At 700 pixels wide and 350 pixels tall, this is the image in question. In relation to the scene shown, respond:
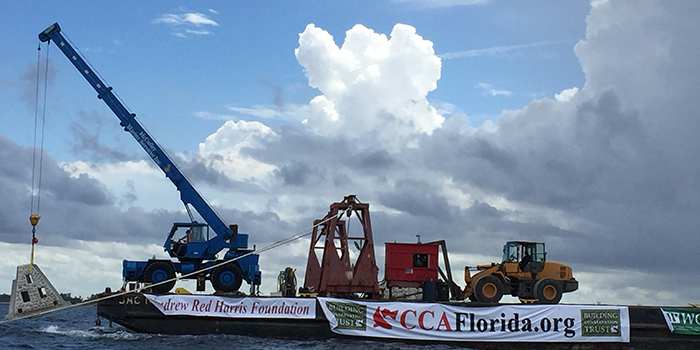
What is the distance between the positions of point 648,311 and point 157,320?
20.1 metres

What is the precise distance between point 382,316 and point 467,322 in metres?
3.42

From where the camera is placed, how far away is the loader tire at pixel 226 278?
1296 inches

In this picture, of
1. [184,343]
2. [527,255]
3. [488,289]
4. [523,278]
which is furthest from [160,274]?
[527,255]

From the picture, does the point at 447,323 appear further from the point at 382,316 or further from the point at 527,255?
the point at 527,255

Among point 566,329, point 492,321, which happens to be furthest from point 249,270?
point 566,329

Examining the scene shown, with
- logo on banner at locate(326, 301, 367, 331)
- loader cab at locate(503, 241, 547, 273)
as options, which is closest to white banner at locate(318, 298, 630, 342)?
logo on banner at locate(326, 301, 367, 331)

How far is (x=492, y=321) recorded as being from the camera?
29.0 metres

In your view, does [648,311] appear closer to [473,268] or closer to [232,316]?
[473,268]

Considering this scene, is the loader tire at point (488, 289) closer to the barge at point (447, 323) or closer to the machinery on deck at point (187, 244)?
the barge at point (447, 323)

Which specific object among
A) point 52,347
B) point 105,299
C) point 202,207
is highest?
point 202,207

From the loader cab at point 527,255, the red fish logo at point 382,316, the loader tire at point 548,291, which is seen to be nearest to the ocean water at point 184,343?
the red fish logo at point 382,316

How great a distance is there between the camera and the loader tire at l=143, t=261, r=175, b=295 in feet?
107

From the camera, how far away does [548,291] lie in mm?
30875

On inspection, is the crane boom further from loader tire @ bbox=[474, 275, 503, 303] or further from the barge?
loader tire @ bbox=[474, 275, 503, 303]
